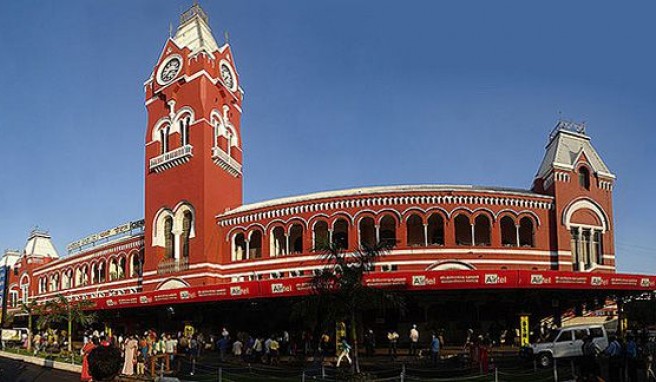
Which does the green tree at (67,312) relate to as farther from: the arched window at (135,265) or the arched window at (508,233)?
the arched window at (508,233)

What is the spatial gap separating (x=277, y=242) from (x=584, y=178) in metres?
19.4

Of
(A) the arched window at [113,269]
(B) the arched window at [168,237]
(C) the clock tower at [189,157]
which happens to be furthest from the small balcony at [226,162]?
(A) the arched window at [113,269]

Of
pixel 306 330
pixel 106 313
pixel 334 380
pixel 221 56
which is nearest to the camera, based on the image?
pixel 334 380

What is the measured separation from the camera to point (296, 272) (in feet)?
129

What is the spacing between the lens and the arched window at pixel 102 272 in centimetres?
5325

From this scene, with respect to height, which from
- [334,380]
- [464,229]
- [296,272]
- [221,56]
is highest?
[221,56]

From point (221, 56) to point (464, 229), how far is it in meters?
22.0

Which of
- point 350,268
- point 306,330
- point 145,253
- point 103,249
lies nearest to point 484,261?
point 306,330

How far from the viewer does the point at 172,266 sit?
43.5m

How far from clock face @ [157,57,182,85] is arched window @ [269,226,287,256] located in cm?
1426

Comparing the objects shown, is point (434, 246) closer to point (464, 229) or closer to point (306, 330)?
point (464, 229)

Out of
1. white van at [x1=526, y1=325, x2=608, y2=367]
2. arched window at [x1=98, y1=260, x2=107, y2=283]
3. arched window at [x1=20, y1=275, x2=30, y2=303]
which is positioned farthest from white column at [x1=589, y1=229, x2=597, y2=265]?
arched window at [x1=20, y1=275, x2=30, y2=303]

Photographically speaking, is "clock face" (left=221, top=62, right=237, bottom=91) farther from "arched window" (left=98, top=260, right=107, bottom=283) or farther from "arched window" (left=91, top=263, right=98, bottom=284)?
"arched window" (left=91, top=263, right=98, bottom=284)

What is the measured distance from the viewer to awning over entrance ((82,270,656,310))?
3012 cm
